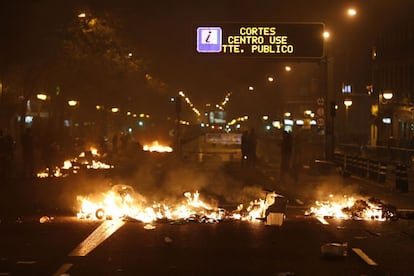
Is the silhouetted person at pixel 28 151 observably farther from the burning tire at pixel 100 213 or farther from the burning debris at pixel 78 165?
the burning tire at pixel 100 213

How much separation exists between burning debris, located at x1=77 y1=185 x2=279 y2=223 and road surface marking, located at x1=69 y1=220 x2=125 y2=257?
85cm

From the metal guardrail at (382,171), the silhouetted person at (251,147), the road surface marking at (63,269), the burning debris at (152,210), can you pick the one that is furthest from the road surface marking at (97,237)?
the silhouetted person at (251,147)

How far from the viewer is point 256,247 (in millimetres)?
12836

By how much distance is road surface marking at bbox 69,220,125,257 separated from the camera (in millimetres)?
12188

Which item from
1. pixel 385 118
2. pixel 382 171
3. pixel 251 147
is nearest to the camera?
pixel 382 171

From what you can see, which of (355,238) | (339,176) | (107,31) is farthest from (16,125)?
(355,238)

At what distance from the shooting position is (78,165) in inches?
1479

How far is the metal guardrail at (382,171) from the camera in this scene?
26516 millimetres

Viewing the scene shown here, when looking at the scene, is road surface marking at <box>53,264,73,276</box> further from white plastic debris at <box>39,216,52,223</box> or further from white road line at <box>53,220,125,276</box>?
white plastic debris at <box>39,216,52,223</box>

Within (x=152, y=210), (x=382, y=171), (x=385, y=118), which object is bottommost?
(x=152, y=210)

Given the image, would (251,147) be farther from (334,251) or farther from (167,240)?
(334,251)

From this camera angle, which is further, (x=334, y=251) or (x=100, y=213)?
(x=100, y=213)

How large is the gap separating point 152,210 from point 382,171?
14538 mm

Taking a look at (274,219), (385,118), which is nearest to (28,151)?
(274,219)
